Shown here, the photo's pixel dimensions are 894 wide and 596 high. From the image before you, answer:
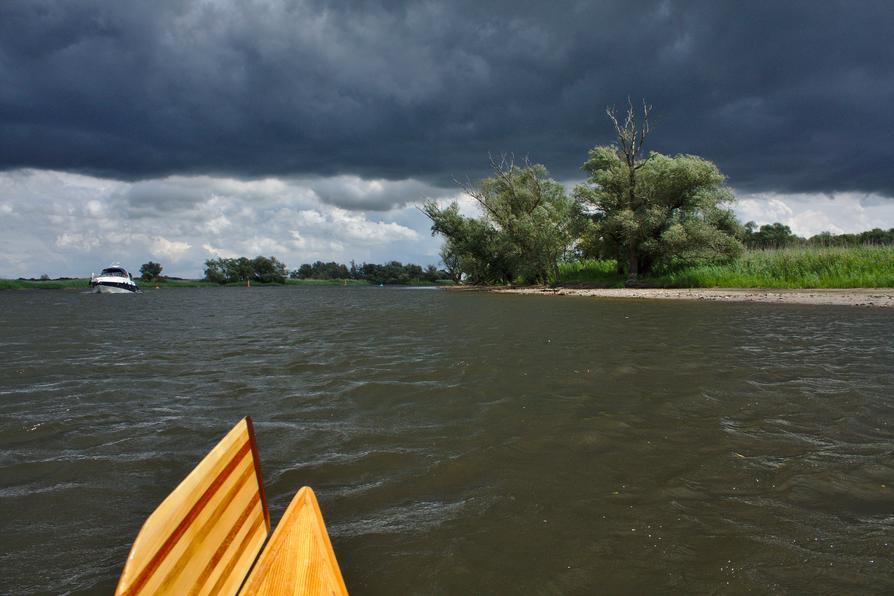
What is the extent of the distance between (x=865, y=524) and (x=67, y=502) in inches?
267

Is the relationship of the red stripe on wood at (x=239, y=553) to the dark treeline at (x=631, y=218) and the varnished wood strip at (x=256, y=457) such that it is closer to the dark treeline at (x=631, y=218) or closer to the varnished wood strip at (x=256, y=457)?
the varnished wood strip at (x=256, y=457)

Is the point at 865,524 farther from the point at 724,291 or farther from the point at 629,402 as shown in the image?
the point at 724,291

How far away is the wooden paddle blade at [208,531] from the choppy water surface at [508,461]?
2.48ft

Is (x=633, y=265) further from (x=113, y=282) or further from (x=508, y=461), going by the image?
(x=113, y=282)

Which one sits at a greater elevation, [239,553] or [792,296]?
[792,296]

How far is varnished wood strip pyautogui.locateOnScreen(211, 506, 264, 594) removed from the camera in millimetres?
2661

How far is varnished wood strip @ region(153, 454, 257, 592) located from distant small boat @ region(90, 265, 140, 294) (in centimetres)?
7944

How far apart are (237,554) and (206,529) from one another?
0.48m

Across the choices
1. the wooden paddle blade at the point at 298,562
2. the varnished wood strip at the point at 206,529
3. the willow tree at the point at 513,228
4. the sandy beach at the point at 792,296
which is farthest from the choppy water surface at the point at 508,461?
the willow tree at the point at 513,228

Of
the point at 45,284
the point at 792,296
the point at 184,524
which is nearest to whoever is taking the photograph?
the point at 184,524

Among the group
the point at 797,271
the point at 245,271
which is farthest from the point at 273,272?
the point at 797,271

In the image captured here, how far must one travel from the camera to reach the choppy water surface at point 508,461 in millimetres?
3221

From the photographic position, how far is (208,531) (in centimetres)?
265

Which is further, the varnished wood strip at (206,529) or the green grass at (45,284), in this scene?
the green grass at (45,284)
